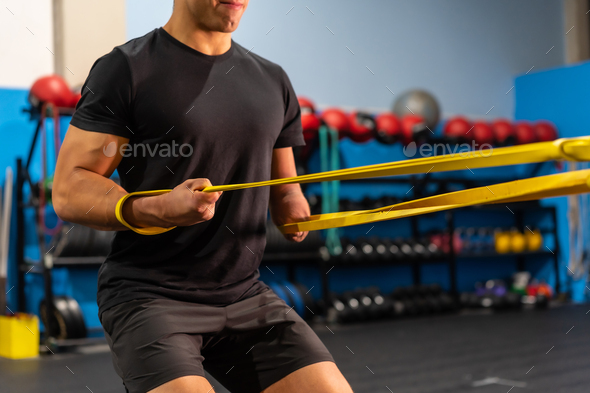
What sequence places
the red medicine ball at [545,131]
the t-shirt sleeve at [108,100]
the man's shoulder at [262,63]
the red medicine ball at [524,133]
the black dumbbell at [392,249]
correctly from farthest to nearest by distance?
1. the red medicine ball at [545,131]
2. the red medicine ball at [524,133]
3. the black dumbbell at [392,249]
4. the man's shoulder at [262,63]
5. the t-shirt sleeve at [108,100]

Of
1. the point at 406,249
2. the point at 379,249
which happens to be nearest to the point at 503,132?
the point at 406,249

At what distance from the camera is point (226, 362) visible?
52.2 inches

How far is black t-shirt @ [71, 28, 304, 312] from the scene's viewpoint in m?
1.22

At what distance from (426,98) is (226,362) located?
5256 millimetres

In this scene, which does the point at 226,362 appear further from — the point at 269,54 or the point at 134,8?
the point at 269,54

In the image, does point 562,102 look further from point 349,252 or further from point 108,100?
point 108,100

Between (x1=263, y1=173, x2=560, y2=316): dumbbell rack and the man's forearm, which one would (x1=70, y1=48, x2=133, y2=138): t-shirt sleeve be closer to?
the man's forearm

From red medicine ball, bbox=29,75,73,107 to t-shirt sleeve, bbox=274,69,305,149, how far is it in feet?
10.5

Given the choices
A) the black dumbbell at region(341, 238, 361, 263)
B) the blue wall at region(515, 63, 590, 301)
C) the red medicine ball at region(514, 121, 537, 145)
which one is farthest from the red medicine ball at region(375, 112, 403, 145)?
the blue wall at region(515, 63, 590, 301)

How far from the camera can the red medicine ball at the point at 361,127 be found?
5.66 metres

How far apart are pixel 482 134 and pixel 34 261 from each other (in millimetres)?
4409

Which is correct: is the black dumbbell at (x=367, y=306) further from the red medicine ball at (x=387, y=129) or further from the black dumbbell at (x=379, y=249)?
the red medicine ball at (x=387, y=129)

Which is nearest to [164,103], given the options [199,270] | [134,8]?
[199,270]

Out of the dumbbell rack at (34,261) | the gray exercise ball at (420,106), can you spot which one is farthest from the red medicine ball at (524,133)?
the dumbbell rack at (34,261)
